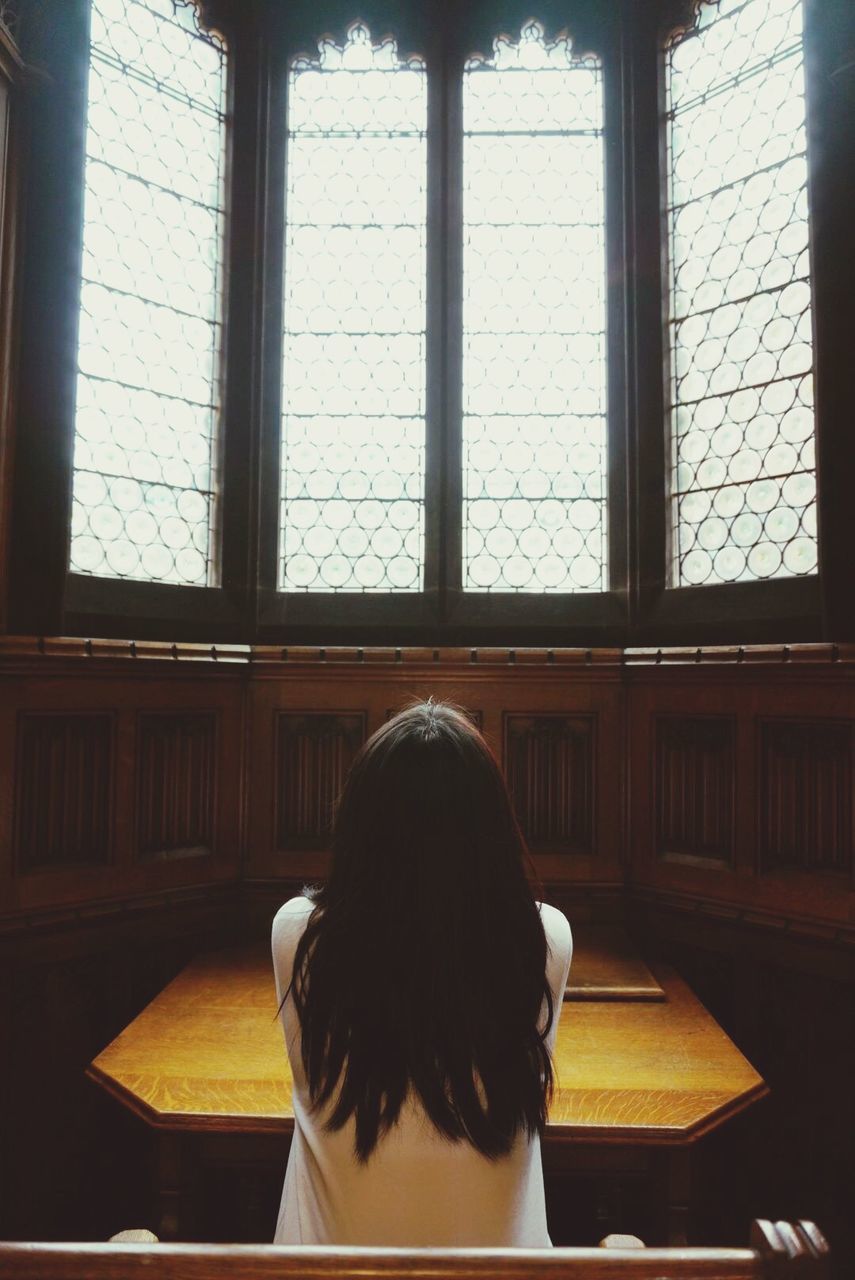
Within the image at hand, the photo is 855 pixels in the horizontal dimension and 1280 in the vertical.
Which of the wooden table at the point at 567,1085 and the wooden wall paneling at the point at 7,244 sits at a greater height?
the wooden wall paneling at the point at 7,244

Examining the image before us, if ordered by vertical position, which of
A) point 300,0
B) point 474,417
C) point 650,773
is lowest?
point 650,773

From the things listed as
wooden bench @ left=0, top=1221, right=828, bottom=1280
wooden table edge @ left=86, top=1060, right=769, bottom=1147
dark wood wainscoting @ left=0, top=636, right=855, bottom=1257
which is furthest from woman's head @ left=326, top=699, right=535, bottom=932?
dark wood wainscoting @ left=0, top=636, right=855, bottom=1257

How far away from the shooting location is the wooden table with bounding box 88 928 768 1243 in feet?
5.42

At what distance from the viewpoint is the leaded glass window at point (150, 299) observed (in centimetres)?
302

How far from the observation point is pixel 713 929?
2.68 meters

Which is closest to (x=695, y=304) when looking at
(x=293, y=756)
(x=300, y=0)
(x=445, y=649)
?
(x=445, y=649)

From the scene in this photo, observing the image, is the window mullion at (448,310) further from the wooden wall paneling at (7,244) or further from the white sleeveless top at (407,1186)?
the white sleeveless top at (407,1186)

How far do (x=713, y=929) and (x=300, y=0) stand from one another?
150 inches

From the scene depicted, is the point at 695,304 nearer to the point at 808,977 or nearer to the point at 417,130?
the point at 417,130

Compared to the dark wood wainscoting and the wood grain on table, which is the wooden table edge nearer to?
the wood grain on table

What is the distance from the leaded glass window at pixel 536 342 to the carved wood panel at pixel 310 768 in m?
0.79

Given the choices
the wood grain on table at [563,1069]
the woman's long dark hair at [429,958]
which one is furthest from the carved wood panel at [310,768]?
the woman's long dark hair at [429,958]

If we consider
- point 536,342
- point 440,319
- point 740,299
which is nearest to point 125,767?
point 440,319

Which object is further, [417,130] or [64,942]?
[417,130]
